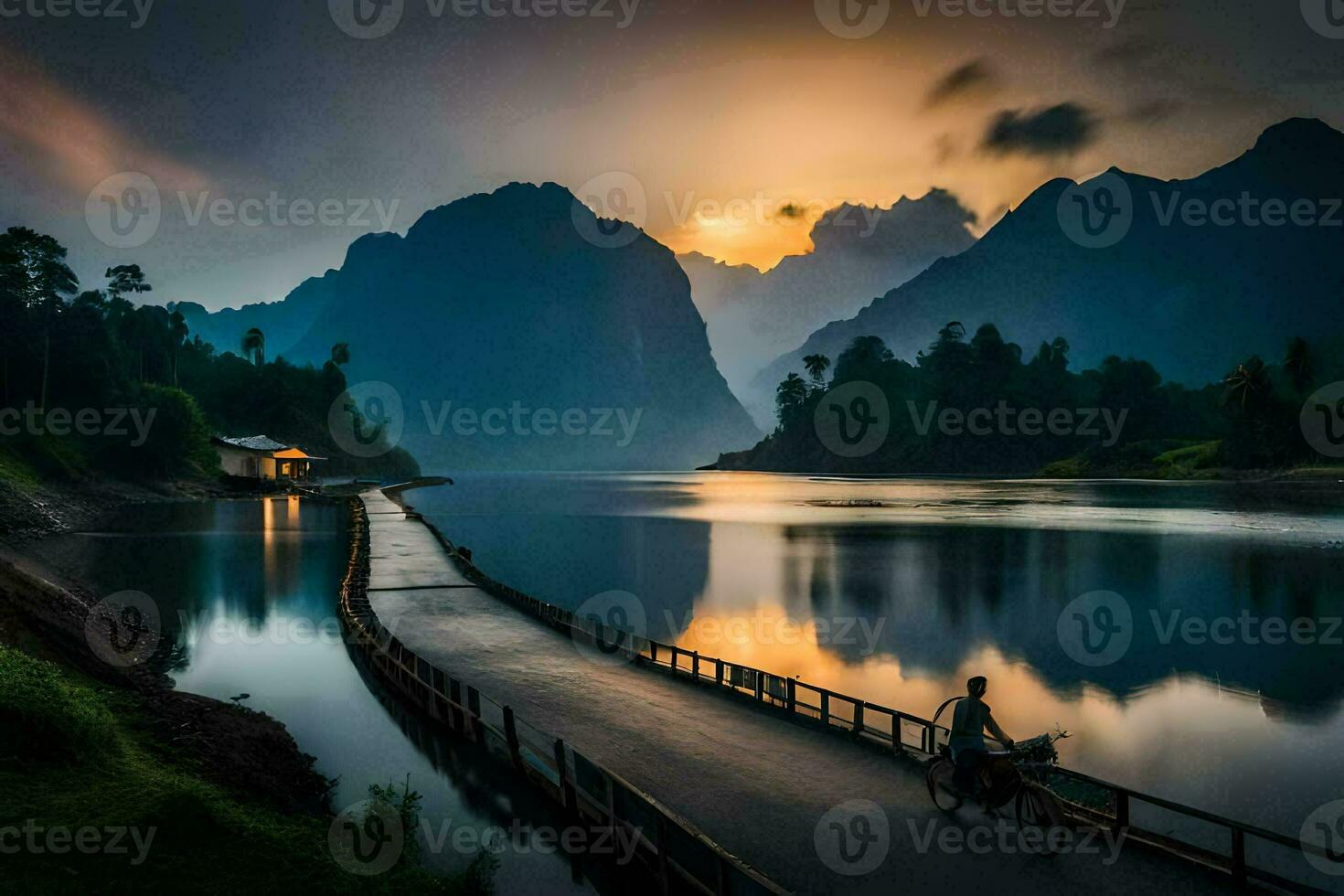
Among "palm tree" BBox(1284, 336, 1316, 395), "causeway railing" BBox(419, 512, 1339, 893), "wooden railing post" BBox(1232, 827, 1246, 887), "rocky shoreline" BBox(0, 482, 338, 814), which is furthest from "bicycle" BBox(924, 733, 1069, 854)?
"palm tree" BBox(1284, 336, 1316, 395)

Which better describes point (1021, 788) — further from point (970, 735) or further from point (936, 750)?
point (936, 750)

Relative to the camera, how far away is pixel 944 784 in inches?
429

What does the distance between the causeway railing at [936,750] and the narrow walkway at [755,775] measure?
307mm

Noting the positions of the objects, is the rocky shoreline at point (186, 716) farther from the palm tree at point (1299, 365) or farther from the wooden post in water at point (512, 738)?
the palm tree at point (1299, 365)

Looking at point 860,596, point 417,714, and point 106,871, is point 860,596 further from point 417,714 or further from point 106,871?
point 106,871

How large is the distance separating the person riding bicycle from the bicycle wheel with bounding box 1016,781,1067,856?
616mm

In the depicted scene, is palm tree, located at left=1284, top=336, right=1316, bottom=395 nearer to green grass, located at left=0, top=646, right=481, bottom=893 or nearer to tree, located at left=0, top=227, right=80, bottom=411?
green grass, located at left=0, top=646, right=481, bottom=893

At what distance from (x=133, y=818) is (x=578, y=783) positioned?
6.27m

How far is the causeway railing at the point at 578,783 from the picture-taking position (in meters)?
9.54

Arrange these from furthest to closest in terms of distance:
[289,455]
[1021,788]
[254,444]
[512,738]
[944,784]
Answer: [289,455] → [254,444] → [512,738] → [944,784] → [1021,788]

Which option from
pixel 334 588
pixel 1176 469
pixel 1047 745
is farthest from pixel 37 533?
pixel 1176 469

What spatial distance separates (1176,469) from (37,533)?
17018cm

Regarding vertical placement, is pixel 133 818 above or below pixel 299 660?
above

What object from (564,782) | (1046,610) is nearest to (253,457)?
(1046,610)
